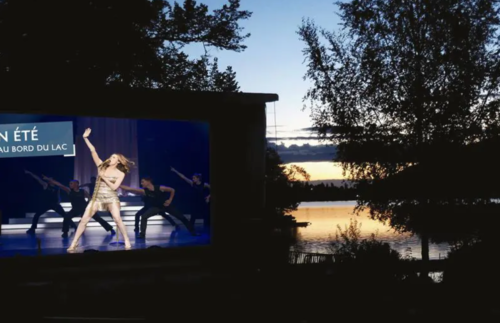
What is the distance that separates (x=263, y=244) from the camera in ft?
57.6

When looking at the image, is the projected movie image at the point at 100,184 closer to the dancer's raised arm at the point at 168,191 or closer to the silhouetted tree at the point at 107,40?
the dancer's raised arm at the point at 168,191

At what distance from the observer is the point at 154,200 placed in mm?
16750

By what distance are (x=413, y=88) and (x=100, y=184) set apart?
7.32 meters

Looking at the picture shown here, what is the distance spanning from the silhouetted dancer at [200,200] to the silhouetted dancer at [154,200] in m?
0.41

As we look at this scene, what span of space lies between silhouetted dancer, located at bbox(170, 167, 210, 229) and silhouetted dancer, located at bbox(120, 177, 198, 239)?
41 cm

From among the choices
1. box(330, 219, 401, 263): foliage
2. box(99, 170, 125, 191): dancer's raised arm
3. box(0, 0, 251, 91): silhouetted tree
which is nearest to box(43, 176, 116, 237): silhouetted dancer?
box(99, 170, 125, 191): dancer's raised arm

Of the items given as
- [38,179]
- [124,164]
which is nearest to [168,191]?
[124,164]

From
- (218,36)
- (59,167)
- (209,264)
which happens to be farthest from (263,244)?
(218,36)

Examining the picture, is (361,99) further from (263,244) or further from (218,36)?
(218,36)

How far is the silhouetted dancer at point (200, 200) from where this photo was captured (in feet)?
57.1

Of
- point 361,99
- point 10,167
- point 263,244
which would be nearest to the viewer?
point 10,167

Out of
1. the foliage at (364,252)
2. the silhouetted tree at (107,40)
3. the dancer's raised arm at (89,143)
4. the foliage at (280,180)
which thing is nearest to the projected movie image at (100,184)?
the dancer's raised arm at (89,143)

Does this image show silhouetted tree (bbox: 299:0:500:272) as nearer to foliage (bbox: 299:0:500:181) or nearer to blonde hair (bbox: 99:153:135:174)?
foliage (bbox: 299:0:500:181)

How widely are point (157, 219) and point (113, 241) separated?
96 centimetres
